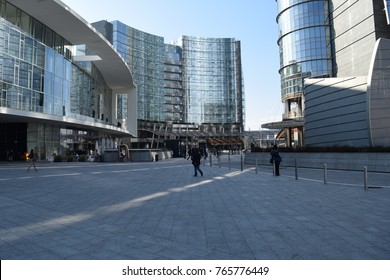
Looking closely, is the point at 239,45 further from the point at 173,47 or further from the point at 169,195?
the point at 169,195

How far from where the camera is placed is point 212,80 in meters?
111

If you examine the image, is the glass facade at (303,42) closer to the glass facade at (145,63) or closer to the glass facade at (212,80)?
the glass facade at (212,80)

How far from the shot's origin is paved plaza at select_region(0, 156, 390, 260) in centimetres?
419

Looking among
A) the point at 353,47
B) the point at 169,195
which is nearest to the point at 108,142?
the point at 353,47

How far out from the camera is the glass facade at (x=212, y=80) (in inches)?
4240

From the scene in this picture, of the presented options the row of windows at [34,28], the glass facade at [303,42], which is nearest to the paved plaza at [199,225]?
the row of windows at [34,28]

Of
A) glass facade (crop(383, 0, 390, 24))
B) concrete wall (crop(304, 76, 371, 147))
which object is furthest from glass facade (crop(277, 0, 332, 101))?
concrete wall (crop(304, 76, 371, 147))

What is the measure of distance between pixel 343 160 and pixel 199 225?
1466 centimetres

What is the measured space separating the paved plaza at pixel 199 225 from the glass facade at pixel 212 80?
9729cm

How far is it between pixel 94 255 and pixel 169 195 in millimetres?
5549

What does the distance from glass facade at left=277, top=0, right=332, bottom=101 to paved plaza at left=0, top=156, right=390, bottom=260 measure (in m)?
67.1

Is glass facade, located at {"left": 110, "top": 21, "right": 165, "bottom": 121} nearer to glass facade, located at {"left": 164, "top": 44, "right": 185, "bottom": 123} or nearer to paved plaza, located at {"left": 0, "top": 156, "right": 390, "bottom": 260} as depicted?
glass facade, located at {"left": 164, "top": 44, "right": 185, "bottom": 123}

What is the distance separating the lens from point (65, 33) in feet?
119

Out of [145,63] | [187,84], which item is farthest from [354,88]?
[187,84]
